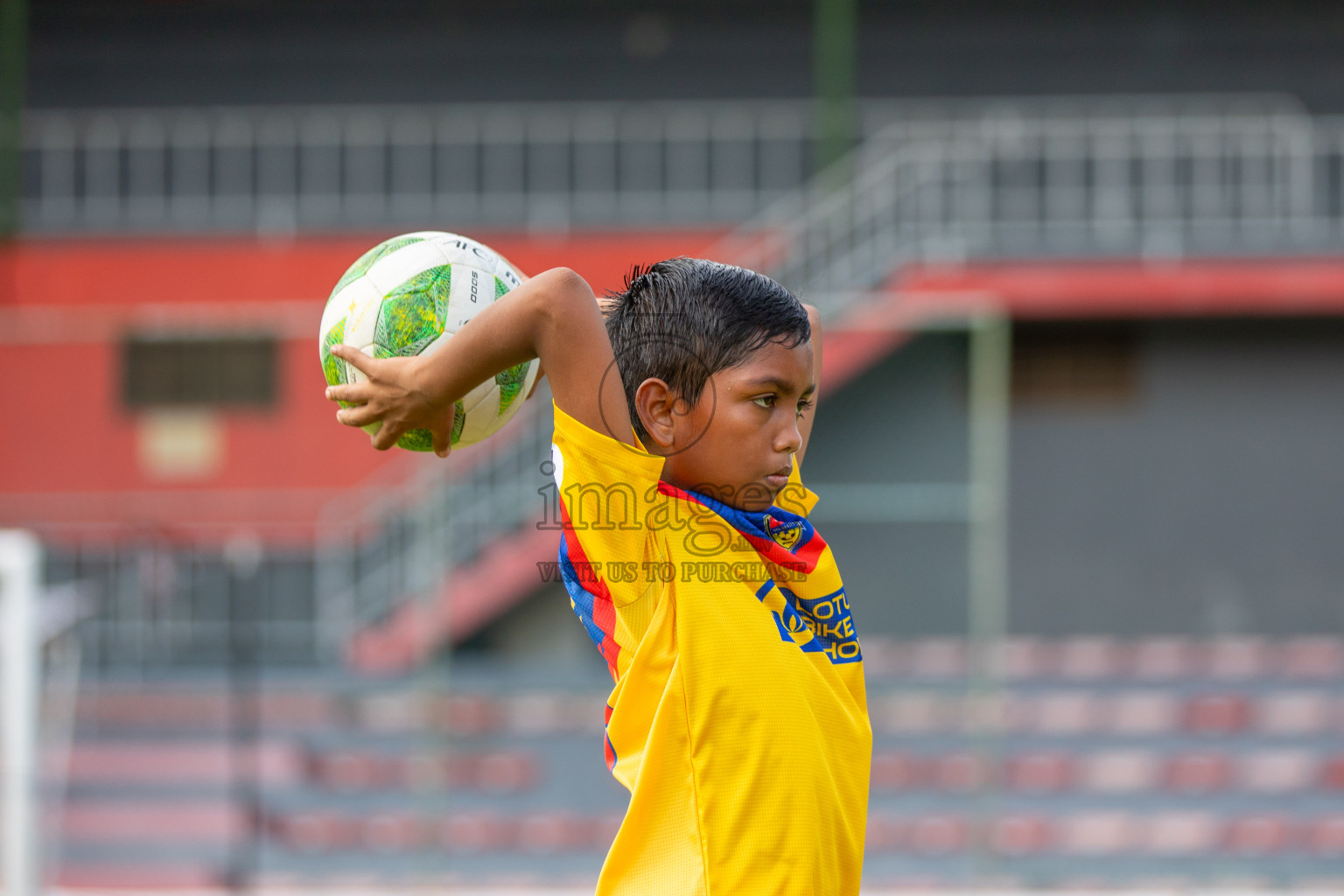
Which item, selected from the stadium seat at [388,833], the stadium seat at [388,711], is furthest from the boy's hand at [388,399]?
the stadium seat at [388,711]

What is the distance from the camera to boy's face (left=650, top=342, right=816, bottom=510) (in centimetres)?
145

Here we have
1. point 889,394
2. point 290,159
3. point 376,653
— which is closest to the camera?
point 889,394

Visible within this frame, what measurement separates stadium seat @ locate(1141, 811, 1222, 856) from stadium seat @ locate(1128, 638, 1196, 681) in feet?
4.78

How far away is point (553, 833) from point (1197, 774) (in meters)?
3.33

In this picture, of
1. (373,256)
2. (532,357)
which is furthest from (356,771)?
(532,357)

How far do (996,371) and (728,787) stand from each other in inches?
170

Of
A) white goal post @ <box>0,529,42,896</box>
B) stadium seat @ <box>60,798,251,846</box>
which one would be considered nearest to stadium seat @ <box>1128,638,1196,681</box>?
stadium seat @ <box>60,798,251,846</box>

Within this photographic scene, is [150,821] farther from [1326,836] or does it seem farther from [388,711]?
[1326,836]

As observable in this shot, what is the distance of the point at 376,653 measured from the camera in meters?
7.36

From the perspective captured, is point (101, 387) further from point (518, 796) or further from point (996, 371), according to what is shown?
point (996, 371)

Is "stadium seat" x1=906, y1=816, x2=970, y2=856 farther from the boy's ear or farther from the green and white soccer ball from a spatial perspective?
the boy's ear

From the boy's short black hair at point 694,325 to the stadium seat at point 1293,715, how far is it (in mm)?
6476

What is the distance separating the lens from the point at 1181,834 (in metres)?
6.05

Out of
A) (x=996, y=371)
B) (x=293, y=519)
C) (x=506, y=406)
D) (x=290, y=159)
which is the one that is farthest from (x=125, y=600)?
(x=506, y=406)
